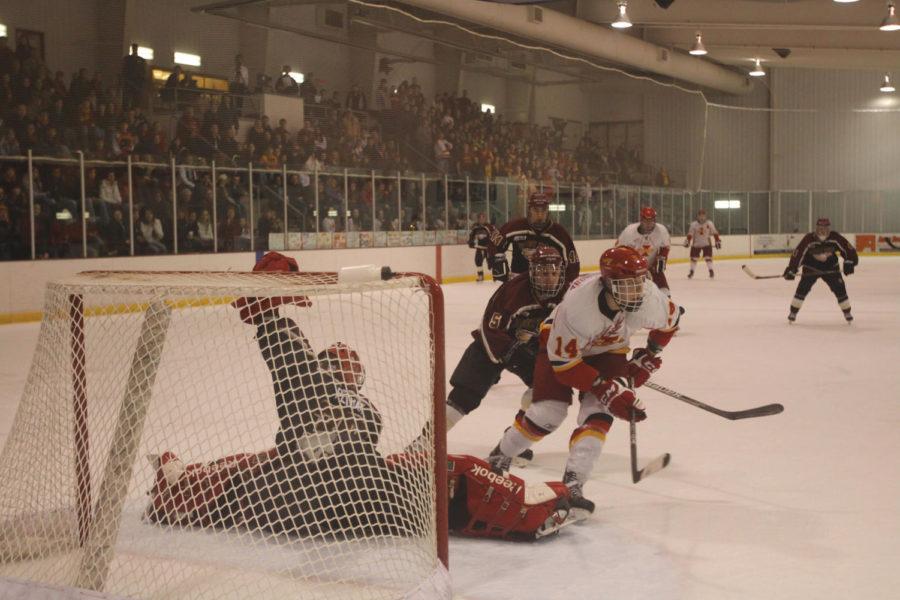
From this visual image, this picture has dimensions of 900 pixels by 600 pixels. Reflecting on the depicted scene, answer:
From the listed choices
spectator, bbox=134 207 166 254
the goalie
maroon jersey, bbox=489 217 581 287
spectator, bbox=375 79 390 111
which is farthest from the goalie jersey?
spectator, bbox=375 79 390 111

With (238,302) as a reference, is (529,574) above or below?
below

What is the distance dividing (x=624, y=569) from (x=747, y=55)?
65.5 ft

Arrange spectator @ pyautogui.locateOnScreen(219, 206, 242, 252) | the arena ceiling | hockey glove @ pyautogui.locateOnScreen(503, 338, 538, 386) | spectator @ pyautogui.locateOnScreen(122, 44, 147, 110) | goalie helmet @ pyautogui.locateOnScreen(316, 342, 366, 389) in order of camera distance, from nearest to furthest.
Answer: goalie helmet @ pyautogui.locateOnScreen(316, 342, 366, 389), hockey glove @ pyautogui.locateOnScreen(503, 338, 538, 386), spectator @ pyautogui.locateOnScreen(122, 44, 147, 110), spectator @ pyautogui.locateOnScreen(219, 206, 242, 252), the arena ceiling

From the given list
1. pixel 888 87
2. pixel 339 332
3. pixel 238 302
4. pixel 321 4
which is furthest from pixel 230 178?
pixel 888 87

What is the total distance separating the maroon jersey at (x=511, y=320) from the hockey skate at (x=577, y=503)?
75cm

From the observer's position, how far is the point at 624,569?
259 centimetres

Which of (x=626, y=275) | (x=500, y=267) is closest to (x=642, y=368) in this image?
(x=626, y=275)

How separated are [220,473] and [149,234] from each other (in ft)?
25.8

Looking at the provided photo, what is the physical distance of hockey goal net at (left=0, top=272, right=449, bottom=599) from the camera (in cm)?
235

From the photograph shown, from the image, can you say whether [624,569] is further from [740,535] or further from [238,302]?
[238,302]

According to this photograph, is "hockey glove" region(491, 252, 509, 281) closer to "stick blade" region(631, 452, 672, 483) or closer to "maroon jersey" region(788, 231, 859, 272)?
"stick blade" region(631, 452, 672, 483)

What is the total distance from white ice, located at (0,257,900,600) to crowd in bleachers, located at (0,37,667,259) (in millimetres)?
2888

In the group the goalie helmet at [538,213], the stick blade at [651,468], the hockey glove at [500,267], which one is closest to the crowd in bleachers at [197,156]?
the hockey glove at [500,267]

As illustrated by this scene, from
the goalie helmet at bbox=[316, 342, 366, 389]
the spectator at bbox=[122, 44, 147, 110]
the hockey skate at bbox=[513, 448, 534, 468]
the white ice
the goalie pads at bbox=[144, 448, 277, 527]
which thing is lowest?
the white ice
